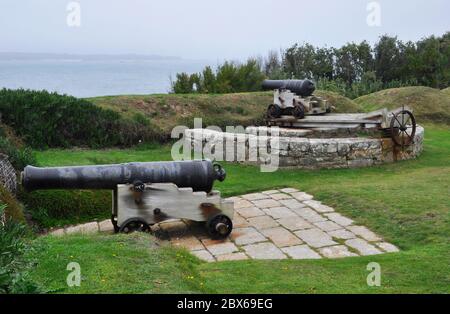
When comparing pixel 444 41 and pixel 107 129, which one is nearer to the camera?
pixel 107 129

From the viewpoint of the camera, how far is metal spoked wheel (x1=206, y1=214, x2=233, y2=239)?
7.18 m

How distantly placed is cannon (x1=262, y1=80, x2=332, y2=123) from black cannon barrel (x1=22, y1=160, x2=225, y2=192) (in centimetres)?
757

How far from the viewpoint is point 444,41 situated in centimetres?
3512

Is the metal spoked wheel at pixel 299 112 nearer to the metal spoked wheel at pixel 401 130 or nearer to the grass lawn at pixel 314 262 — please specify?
the metal spoked wheel at pixel 401 130

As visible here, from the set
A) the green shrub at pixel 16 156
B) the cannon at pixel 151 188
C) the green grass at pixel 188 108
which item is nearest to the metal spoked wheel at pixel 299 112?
the green grass at pixel 188 108

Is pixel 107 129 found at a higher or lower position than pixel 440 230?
higher

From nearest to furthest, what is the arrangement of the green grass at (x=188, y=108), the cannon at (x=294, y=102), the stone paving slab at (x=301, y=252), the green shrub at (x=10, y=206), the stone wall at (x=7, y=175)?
1. the stone paving slab at (x=301, y=252)
2. the green shrub at (x=10, y=206)
3. the stone wall at (x=7, y=175)
4. the cannon at (x=294, y=102)
5. the green grass at (x=188, y=108)

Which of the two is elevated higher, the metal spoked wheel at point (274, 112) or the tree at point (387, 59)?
the tree at point (387, 59)

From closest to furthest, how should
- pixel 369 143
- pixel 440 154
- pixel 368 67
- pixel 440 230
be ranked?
pixel 440 230 → pixel 369 143 → pixel 440 154 → pixel 368 67

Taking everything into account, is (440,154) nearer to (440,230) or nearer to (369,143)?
(369,143)

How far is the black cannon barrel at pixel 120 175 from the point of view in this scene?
260 inches
